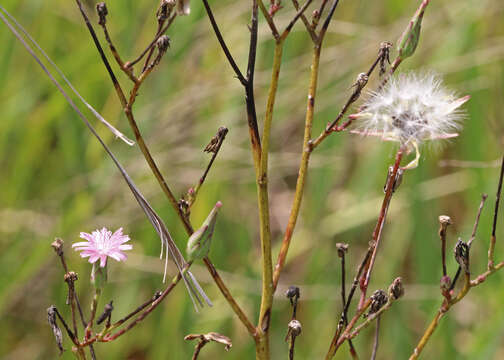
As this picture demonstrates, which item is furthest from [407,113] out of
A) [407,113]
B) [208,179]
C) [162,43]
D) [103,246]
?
[208,179]

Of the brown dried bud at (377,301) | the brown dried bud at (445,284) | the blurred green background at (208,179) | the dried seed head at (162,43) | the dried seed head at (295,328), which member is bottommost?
the dried seed head at (295,328)

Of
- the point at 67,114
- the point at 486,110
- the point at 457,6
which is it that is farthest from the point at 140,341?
the point at 457,6

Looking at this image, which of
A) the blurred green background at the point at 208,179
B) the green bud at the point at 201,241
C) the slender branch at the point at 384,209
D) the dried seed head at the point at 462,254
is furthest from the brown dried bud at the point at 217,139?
the blurred green background at the point at 208,179

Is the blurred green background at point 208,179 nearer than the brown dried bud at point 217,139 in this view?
No

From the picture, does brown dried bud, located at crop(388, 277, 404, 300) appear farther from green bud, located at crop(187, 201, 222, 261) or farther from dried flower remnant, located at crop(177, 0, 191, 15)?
dried flower remnant, located at crop(177, 0, 191, 15)

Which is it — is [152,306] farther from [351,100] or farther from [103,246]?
[351,100]

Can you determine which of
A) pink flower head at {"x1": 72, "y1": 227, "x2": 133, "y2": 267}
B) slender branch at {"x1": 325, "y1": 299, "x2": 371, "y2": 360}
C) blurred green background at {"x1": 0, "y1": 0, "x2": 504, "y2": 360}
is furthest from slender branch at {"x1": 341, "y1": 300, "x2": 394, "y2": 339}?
blurred green background at {"x1": 0, "y1": 0, "x2": 504, "y2": 360}

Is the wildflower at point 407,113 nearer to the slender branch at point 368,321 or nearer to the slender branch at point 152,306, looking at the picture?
the slender branch at point 368,321
